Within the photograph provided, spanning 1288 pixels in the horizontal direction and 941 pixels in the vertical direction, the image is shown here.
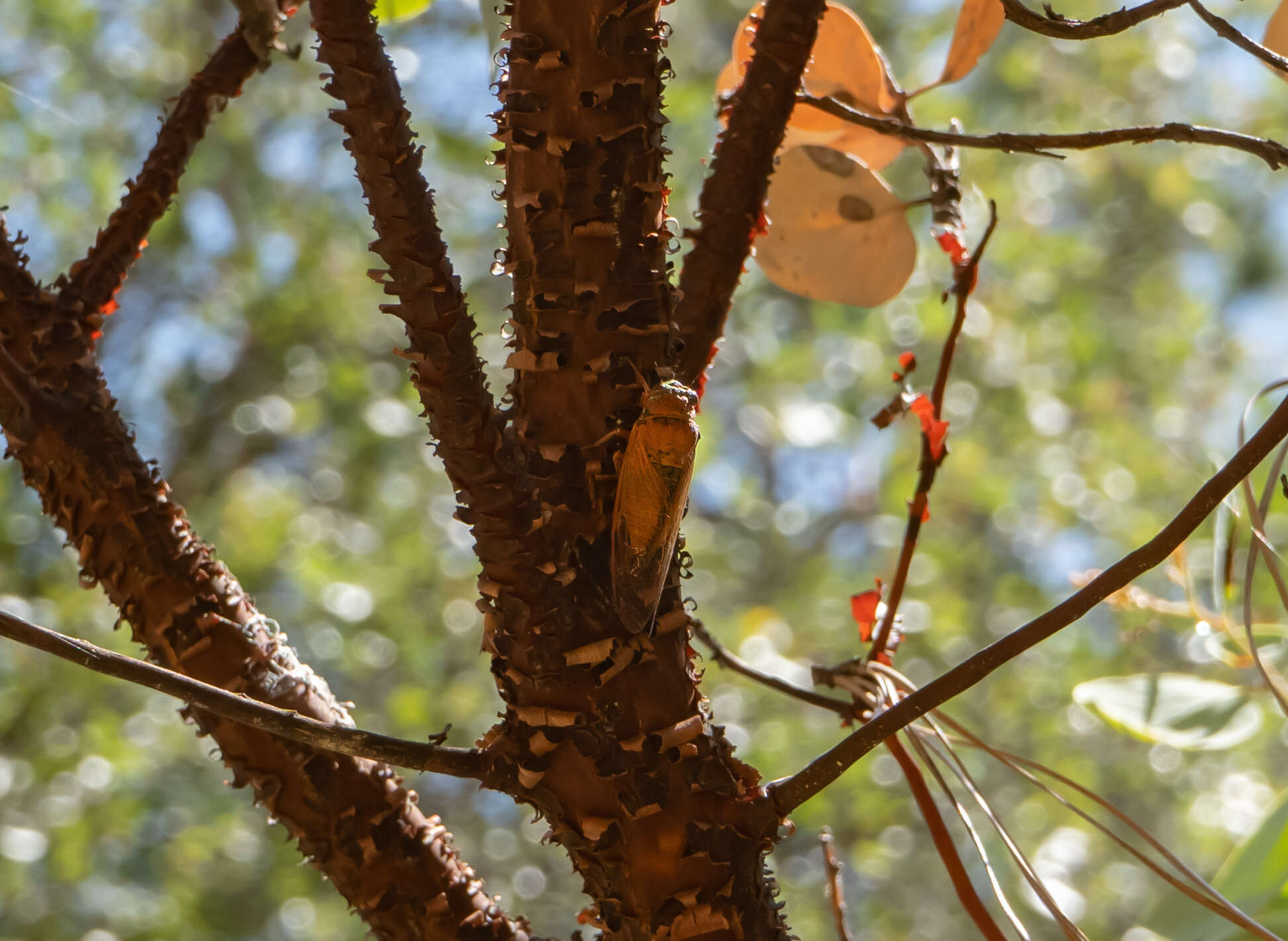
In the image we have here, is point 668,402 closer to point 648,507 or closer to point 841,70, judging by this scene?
point 648,507

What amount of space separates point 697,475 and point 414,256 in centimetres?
218

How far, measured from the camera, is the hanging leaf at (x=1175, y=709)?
19.1 inches

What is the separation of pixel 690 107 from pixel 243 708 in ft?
7.48

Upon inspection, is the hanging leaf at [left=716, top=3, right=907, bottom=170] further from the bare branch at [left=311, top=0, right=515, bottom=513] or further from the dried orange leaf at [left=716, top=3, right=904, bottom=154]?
the bare branch at [left=311, top=0, right=515, bottom=513]

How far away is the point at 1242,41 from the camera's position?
365mm

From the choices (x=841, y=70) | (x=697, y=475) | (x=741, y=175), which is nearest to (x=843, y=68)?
(x=841, y=70)

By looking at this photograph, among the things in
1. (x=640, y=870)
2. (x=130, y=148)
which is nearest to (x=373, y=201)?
(x=640, y=870)

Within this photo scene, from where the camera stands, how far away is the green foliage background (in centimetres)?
214

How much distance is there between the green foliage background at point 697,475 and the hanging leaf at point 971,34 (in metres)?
1.48

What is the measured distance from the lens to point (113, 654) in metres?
0.27

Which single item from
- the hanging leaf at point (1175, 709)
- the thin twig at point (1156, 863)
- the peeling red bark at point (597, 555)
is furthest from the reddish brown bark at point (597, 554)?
the hanging leaf at point (1175, 709)

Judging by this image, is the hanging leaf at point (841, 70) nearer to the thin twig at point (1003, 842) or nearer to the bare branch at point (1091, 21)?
the bare branch at point (1091, 21)

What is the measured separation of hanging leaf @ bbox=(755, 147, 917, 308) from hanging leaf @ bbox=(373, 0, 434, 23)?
7.5 inches

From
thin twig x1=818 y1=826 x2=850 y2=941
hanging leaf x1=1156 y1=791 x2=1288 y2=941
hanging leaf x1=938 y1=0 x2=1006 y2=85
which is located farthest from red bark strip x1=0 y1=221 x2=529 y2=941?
hanging leaf x1=938 y1=0 x2=1006 y2=85
